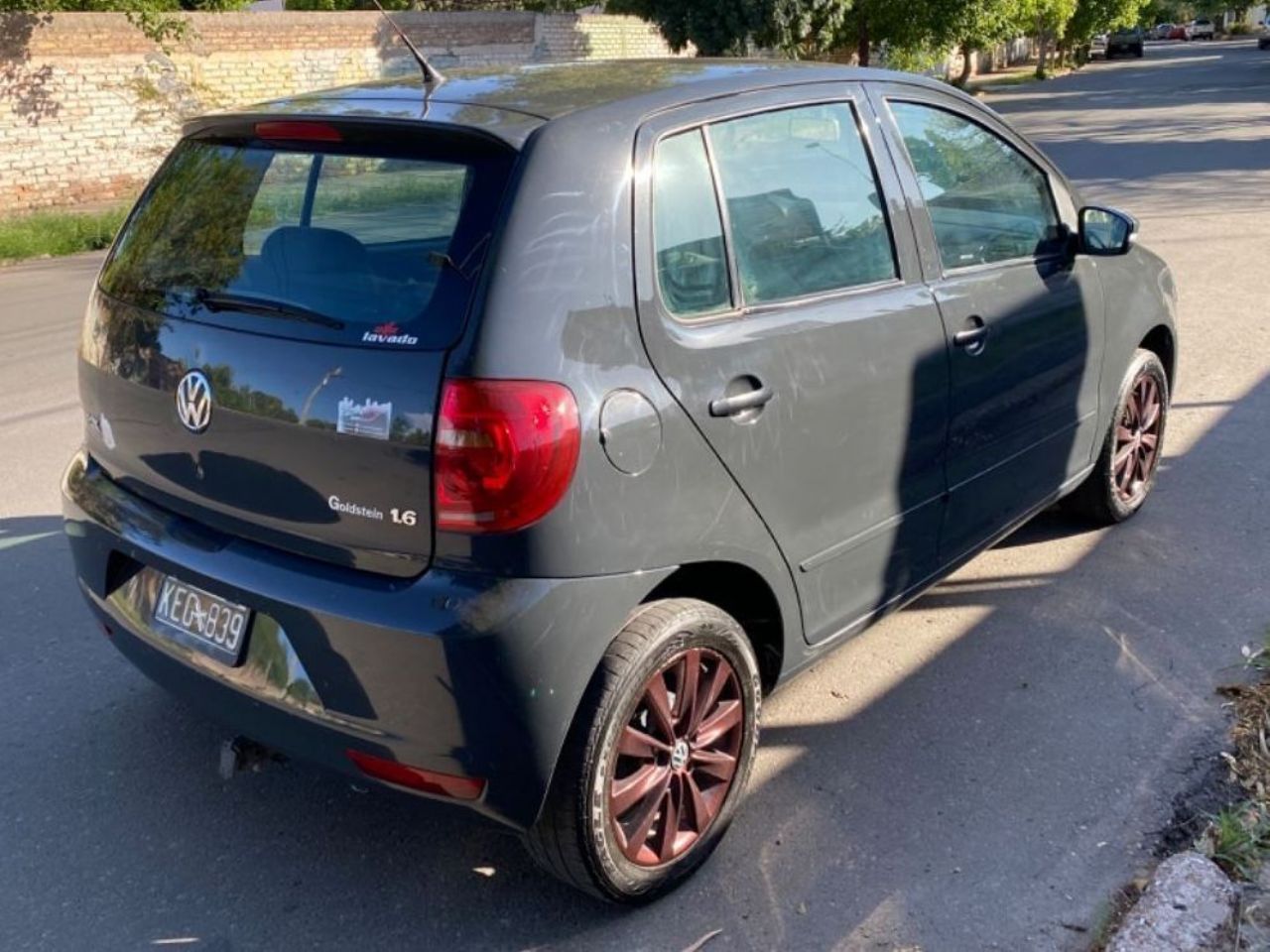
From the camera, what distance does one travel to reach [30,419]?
6.95m

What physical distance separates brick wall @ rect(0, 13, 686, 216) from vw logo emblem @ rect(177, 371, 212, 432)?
1181 centimetres

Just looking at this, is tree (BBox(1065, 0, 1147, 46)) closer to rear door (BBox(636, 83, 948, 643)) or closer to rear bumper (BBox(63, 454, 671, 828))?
rear door (BBox(636, 83, 948, 643))

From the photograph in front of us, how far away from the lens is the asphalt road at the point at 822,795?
112 inches

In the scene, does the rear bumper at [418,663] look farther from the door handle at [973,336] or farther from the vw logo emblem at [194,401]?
the door handle at [973,336]

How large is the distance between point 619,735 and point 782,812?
774 mm

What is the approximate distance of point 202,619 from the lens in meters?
2.82

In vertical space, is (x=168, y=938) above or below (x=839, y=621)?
below

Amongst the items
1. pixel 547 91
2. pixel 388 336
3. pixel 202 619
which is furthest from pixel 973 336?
pixel 202 619

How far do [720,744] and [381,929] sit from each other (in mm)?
907

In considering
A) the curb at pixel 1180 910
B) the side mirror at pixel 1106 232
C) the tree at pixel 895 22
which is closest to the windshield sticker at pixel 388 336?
the curb at pixel 1180 910

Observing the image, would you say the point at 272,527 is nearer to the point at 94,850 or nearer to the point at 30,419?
the point at 94,850

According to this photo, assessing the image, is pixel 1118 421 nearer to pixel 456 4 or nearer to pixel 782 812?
pixel 782 812

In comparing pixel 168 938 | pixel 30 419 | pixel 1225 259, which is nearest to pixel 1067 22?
pixel 1225 259

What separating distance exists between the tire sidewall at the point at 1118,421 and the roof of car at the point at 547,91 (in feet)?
6.07
